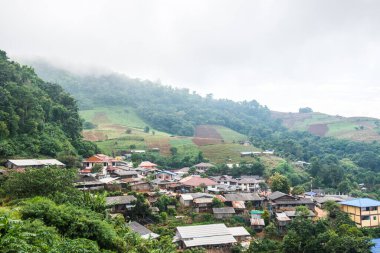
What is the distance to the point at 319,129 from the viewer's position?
143125 millimetres

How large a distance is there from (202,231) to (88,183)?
48.9 ft

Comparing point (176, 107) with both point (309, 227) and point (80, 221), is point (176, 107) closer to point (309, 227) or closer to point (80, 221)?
point (309, 227)

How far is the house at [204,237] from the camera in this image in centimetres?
3171

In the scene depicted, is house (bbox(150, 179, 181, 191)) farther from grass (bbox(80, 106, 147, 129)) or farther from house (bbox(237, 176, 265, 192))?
grass (bbox(80, 106, 147, 129))

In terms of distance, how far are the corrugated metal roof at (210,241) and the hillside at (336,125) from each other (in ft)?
310

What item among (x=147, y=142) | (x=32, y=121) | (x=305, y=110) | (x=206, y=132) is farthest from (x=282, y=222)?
(x=305, y=110)

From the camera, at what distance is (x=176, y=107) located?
498 ft

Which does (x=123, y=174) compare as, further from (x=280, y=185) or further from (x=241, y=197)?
(x=280, y=185)

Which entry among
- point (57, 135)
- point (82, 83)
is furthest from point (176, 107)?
point (57, 135)

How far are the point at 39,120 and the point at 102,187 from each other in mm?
14808

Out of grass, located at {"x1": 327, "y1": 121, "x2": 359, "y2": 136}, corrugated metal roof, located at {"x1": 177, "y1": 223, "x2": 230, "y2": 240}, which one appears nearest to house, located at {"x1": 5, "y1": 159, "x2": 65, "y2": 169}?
corrugated metal roof, located at {"x1": 177, "y1": 223, "x2": 230, "y2": 240}

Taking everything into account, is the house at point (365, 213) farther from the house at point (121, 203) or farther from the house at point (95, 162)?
the house at point (95, 162)

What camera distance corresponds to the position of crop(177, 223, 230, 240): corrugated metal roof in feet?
107

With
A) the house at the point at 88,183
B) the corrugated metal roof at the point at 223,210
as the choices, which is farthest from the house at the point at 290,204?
the house at the point at 88,183
